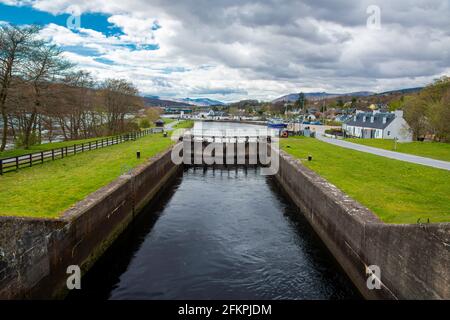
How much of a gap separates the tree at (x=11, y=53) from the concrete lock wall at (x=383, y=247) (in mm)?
24643

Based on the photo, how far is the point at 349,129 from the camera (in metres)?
68.6

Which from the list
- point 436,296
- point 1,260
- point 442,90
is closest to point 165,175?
point 1,260

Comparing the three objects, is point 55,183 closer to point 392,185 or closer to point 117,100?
point 392,185

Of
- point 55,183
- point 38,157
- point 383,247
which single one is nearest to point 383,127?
point 38,157

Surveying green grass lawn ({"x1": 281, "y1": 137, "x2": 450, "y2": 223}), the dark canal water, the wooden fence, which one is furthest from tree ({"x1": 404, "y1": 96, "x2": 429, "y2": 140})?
the wooden fence

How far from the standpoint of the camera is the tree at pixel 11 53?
27237 millimetres

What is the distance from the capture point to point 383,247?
10.5m

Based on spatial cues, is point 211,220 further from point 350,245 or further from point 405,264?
point 405,264

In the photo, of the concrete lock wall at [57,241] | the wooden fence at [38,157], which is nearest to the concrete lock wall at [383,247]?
the concrete lock wall at [57,241]

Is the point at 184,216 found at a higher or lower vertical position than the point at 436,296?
lower

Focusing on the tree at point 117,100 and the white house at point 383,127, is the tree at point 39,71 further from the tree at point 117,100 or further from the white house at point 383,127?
the white house at point 383,127
